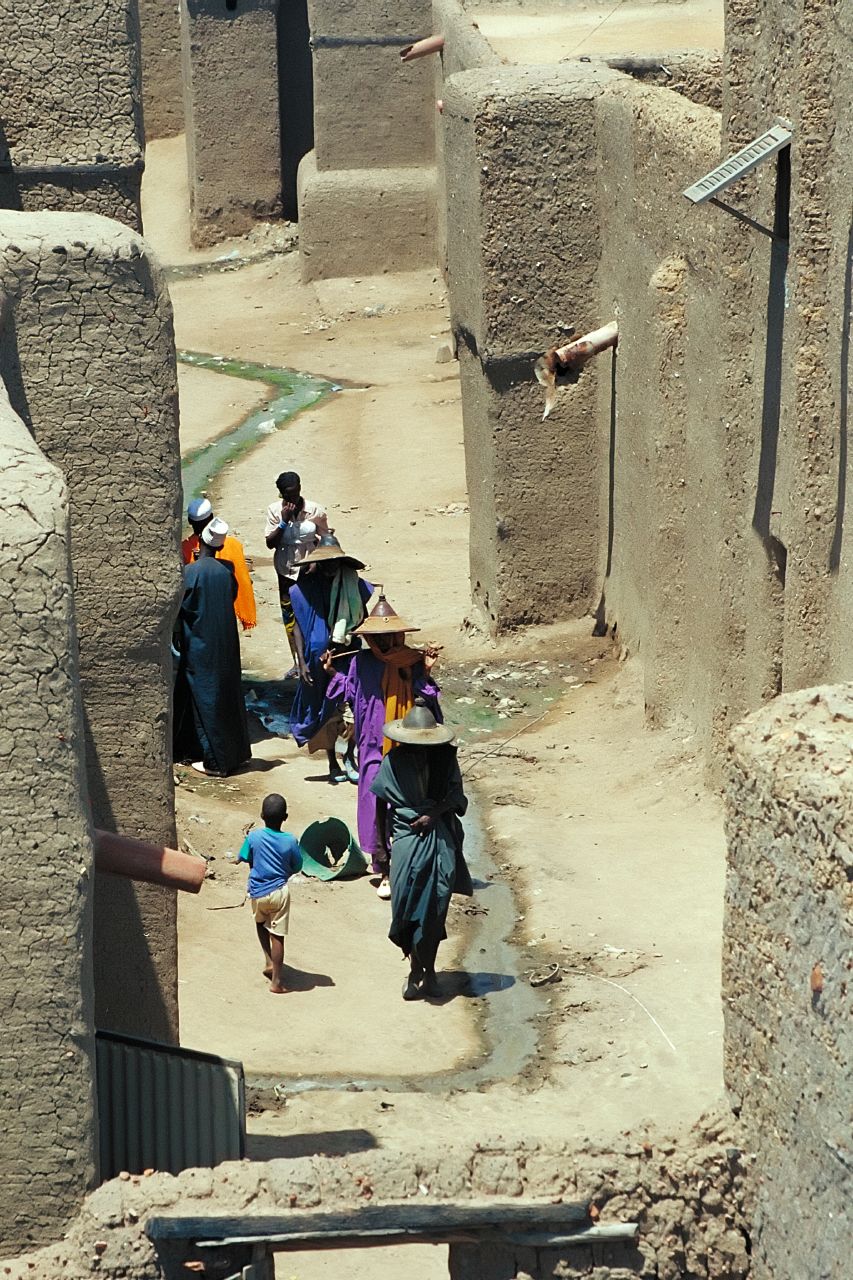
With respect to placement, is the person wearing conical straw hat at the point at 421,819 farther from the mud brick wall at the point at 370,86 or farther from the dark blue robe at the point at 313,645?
the mud brick wall at the point at 370,86

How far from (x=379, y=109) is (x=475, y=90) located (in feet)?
27.3

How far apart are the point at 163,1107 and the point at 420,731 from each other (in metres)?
2.41

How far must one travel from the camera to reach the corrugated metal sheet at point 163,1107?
221 inches

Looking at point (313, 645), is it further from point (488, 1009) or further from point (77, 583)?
point (77, 583)

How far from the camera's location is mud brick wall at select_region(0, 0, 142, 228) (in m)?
8.33

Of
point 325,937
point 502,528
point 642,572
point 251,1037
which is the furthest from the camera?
point 502,528

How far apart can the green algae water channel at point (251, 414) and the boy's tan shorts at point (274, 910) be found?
7098 millimetres

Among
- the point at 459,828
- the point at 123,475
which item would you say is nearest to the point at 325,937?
the point at 459,828

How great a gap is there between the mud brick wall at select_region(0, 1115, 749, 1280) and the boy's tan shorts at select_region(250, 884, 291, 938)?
2.86 metres

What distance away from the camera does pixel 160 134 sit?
2283cm

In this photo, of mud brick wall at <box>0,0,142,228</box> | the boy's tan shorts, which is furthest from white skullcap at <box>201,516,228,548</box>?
the boy's tan shorts

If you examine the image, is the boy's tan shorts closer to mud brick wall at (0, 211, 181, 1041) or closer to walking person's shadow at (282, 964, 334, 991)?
walking person's shadow at (282, 964, 334, 991)

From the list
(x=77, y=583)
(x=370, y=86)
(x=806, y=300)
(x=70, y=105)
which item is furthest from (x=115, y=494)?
(x=370, y=86)

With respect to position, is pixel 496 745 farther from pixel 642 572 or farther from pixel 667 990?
pixel 667 990
